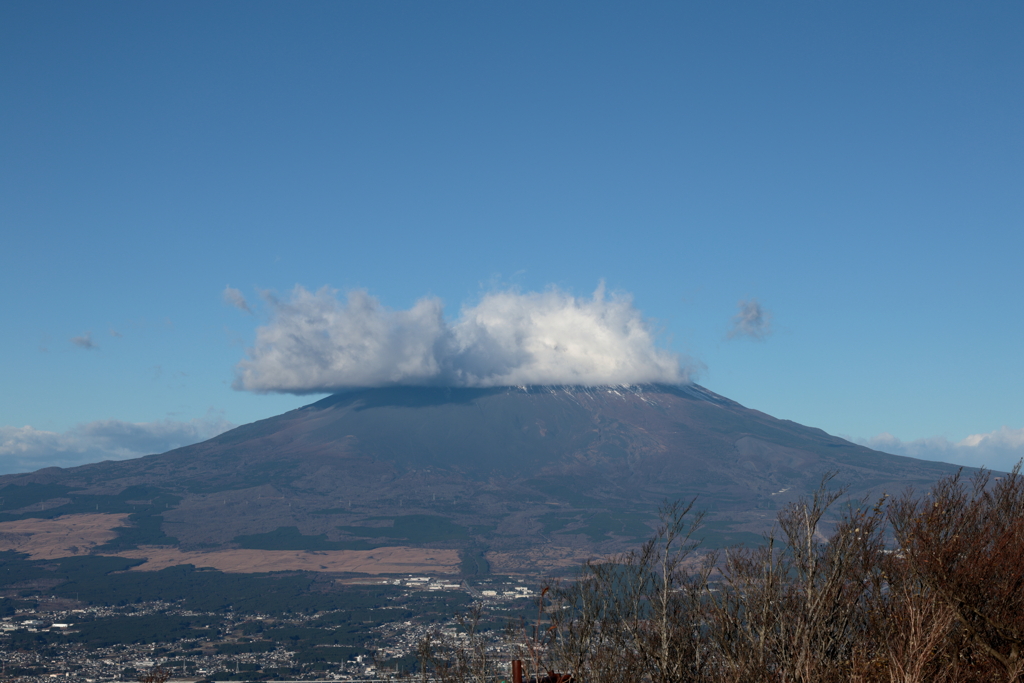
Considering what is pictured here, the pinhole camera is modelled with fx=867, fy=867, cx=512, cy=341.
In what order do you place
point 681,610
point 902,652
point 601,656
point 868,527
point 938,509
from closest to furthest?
point 902,652 → point 938,509 → point 868,527 → point 601,656 → point 681,610

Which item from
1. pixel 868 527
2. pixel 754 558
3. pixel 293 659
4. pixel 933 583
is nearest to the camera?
pixel 933 583

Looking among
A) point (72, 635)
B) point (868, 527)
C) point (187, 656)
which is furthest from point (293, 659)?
point (868, 527)

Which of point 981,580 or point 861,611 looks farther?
point 861,611

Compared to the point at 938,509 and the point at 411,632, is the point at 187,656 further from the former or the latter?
the point at 938,509

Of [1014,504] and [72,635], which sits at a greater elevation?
[1014,504]

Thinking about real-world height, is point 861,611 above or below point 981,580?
below

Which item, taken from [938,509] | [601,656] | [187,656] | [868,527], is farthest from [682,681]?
[187,656]

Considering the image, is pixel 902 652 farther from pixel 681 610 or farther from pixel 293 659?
pixel 293 659

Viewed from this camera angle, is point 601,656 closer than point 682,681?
No

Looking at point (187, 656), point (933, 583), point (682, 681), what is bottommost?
point (187, 656)
